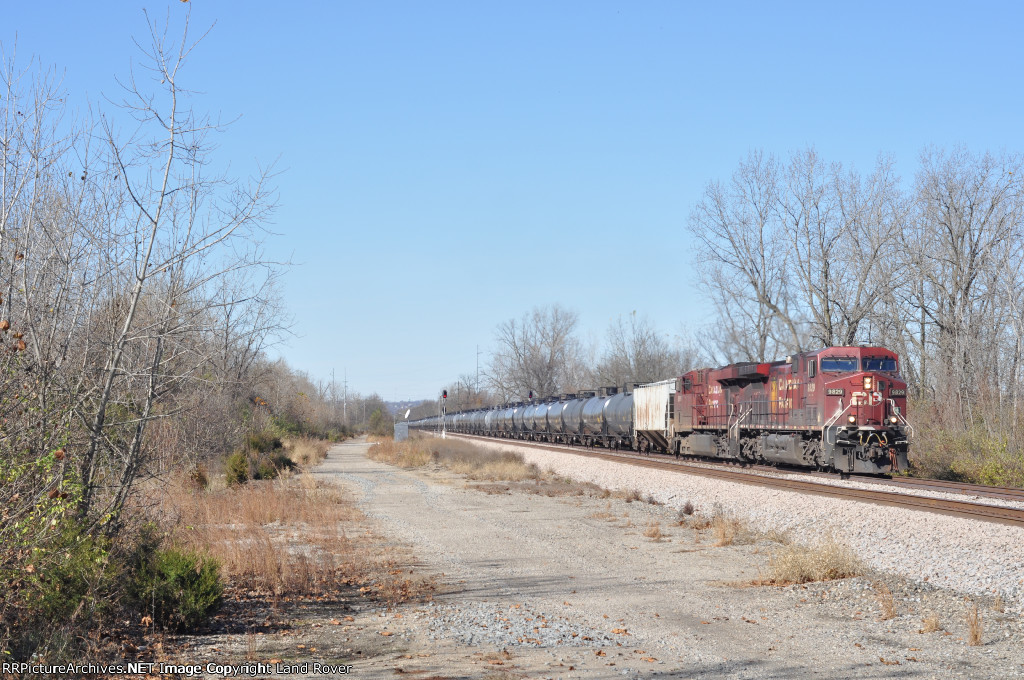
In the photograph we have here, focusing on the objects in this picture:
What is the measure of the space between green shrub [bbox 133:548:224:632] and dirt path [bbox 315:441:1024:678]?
1491 millimetres

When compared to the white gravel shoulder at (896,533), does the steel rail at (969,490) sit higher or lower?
higher

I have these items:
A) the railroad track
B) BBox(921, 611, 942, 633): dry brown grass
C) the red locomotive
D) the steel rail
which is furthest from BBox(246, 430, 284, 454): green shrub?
BBox(921, 611, 942, 633): dry brown grass

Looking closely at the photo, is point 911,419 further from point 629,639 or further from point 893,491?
point 629,639

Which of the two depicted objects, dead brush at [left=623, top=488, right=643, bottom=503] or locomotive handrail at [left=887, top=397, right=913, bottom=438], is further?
locomotive handrail at [left=887, top=397, right=913, bottom=438]

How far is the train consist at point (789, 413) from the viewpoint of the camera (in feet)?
72.7

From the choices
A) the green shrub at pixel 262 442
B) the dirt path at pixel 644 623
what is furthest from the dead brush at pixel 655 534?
the green shrub at pixel 262 442

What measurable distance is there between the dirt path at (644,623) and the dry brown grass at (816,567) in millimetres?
299

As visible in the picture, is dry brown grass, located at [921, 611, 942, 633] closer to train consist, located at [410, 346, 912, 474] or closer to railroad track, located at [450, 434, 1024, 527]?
railroad track, located at [450, 434, 1024, 527]

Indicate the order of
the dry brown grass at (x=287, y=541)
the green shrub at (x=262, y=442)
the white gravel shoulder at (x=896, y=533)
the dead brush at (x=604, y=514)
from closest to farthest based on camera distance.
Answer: the white gravel shoulder at (x=896, y=533), the dry brown grass at (x=287, y=541), the dead brush at (x=604, y=514), the green shrub at (x=262, y=442)

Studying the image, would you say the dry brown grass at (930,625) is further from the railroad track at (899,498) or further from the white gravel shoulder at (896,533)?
the railroad track at (899,498)

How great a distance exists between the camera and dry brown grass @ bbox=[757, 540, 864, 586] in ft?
35.5

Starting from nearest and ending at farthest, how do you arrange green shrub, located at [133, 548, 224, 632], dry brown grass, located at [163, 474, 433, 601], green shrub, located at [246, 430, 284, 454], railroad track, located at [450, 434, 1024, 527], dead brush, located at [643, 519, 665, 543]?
green shrub, located at [133, 548, 224, 632] → dry brown grass, located at [163, 474, 433, 601] → railroad track, located at [450, 434, 1024, 527] → dead brush, located at [643, 519, 665, 543] → green shrub, located at [246, 430, 284, 454]

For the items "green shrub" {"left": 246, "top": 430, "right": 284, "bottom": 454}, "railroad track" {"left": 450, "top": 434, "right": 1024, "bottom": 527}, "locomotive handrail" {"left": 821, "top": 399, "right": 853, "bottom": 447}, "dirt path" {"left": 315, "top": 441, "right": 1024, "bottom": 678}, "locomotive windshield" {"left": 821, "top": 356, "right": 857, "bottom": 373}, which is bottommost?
"dirt path" {"left": 315, "top": 441, "right": 1024, "bottom": 678}

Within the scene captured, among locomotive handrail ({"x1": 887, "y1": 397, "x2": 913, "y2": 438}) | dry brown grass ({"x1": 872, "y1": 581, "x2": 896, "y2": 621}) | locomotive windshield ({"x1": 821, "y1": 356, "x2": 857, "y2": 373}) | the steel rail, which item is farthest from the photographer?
locomotive windshield ({"x1": 821, "y1": 356, "x2": 857, "y2": 373})
